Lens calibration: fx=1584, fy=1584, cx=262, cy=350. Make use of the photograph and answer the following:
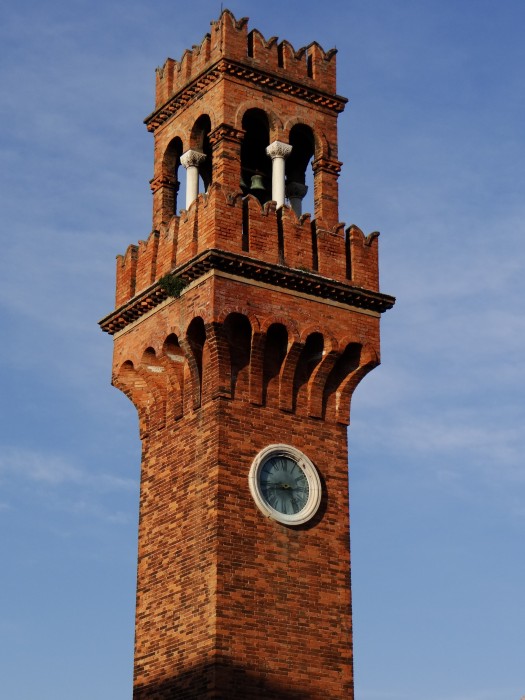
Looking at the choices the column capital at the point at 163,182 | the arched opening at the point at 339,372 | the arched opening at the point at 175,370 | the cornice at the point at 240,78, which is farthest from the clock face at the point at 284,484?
the cornice at the point at 240,78

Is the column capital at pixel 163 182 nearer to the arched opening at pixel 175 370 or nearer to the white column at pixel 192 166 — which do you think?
the white column at pixel 192 166

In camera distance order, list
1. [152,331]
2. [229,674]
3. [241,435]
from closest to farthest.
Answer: [229,674]
[241,435]
[152,331]

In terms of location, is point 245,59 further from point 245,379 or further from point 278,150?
point 245,379

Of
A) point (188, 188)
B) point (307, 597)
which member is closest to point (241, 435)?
point (307, 597)

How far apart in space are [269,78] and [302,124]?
132 centimetres

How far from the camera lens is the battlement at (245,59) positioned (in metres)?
36.5

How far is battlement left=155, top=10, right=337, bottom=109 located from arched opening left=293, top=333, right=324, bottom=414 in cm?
655

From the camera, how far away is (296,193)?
37906 mm

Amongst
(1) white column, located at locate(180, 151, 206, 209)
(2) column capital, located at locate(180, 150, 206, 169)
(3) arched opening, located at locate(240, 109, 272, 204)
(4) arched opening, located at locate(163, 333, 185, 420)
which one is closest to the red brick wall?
(4) arched opening, located at locate(163, 333, 185, 420)

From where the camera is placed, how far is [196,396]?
3397 centimetres

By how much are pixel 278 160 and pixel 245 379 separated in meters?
5.71

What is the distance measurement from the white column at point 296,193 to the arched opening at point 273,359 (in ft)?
15.2

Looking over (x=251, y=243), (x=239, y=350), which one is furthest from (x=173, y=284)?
(x=239, y=350)

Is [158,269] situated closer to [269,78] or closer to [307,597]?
[269,78]
